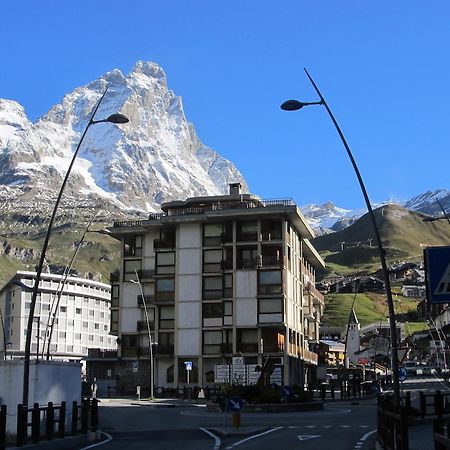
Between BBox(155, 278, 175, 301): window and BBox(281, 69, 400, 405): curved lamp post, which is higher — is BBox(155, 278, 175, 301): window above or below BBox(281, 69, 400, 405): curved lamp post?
above

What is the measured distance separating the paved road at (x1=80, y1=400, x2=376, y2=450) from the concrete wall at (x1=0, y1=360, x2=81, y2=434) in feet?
6.33

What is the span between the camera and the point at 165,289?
258 feet

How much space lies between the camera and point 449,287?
33.5ft

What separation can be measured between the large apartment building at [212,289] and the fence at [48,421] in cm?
4714

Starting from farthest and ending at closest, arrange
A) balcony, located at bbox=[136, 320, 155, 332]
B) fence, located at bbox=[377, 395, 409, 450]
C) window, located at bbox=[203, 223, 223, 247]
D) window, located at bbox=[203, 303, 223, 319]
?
balcony, located at bbox=[136, 320, 155, 332], window, located at bbox=[203, 223, 223, 247], window, located at bbox=[203, 303, 223, 319], fence, located at bbox=[377, 395, 409, 450]

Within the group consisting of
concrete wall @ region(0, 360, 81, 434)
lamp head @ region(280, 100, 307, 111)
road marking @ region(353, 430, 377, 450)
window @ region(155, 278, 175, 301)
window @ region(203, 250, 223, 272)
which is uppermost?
window @ region(203, 250, 223, 272)

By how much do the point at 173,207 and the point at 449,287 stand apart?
2928 inches

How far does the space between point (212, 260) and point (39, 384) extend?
55304 millimetres

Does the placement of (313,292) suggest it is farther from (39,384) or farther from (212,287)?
(39,384)

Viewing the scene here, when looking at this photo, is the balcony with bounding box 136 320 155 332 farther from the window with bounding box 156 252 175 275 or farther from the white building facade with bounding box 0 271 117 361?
the white building facade with bounding box 0 271 117 361

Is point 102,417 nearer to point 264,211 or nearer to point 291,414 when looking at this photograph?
point 291,414

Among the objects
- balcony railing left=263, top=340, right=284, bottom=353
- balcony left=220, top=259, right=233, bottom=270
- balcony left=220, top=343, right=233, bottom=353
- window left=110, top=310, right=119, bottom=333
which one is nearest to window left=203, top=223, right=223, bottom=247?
balcony left=220, top=259, right=233, bottom=270

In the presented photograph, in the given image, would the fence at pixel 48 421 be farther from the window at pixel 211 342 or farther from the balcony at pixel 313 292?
the balcony at pixel 313 292

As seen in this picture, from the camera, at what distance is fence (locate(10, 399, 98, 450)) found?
19.5m
